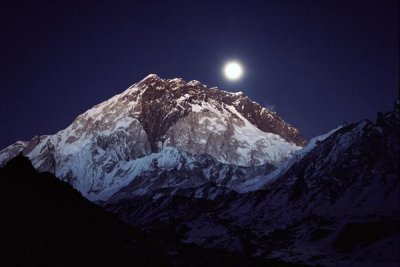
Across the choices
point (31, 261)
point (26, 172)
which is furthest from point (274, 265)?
point (31, 261)

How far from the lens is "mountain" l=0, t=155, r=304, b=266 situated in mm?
98188

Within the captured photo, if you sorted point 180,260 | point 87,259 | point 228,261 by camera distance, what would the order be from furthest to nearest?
point 228,261 → point 180,260 → point 87,259

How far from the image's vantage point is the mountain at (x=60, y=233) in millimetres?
98188

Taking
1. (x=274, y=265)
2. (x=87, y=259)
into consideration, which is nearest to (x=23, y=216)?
(x=87, y=259)

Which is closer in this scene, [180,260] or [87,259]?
A: [87,259]

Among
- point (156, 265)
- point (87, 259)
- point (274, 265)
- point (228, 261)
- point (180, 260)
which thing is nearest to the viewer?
point (87, 259)

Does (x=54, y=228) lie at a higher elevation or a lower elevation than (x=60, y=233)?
higher

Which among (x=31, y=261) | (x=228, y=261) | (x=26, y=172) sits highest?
(x=26, y=172)

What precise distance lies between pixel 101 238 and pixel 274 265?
240 feet

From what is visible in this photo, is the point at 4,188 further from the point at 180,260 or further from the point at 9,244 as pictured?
the point at 180,260

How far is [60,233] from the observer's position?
108 m

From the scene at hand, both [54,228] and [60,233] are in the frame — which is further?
[54,228]

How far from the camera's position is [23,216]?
352 ft

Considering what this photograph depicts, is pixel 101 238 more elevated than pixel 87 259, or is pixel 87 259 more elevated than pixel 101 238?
pixel 101 238
